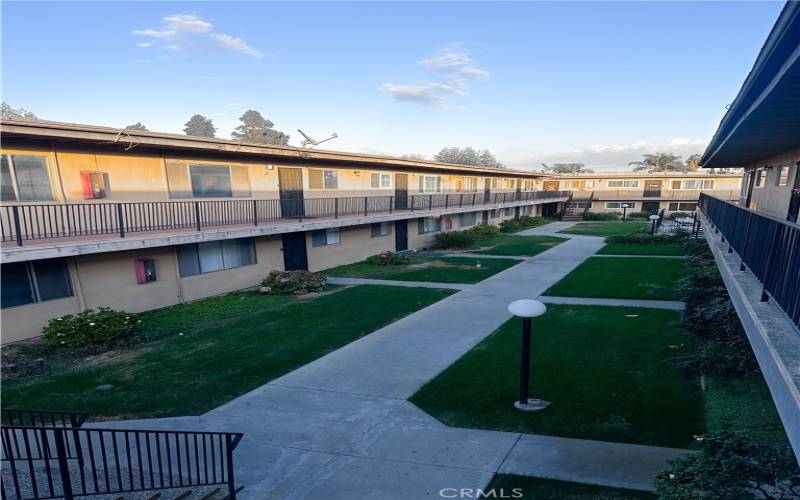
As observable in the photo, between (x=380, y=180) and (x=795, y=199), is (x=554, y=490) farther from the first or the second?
(x=380, y=180)

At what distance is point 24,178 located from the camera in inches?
444

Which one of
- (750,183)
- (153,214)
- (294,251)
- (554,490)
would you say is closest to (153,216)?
(153,214)

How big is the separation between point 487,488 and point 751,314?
3506 mm

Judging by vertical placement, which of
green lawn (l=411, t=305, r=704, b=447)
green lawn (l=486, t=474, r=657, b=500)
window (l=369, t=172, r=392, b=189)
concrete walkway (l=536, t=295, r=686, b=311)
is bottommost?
concrete walkway (l=536, t=295, r=686, b=311)

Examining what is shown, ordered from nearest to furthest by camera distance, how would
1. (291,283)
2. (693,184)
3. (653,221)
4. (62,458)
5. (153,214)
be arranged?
(62,458) < (153,214) < (291,283) < (653,221) < (693,184)

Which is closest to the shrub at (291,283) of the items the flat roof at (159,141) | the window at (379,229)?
the flat roof at (159,141)

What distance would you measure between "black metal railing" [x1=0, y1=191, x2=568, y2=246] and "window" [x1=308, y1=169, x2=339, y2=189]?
2.80 feet

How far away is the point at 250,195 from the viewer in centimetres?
1731

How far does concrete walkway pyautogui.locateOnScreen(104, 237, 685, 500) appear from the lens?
5402 millimetres

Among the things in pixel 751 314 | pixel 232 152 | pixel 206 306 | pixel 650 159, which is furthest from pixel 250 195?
pixel 650 159

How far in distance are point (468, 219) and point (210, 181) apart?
23458 mm

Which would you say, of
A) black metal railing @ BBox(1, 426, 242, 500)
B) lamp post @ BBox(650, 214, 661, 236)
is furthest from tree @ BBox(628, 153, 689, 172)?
black metal railing @ BBox(1, 426, 242, 500)

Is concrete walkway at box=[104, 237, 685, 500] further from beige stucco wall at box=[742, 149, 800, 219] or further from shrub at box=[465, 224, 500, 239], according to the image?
shrub at box=[465, 224, 500, 239]

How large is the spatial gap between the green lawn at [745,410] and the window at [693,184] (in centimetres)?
5329
